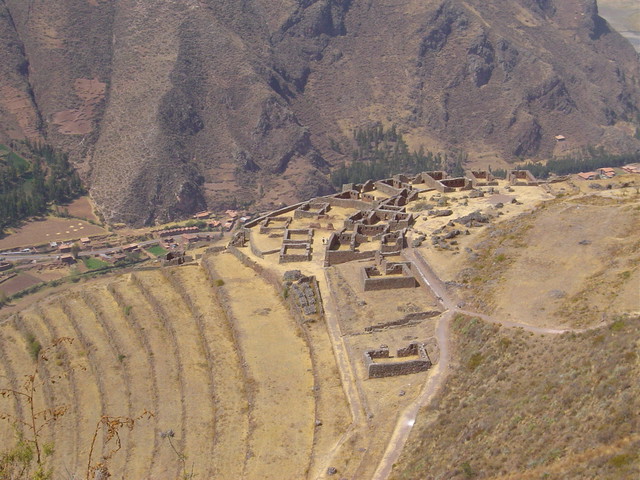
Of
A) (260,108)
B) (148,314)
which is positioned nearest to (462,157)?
(260,108)

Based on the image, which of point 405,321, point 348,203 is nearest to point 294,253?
point 348,203

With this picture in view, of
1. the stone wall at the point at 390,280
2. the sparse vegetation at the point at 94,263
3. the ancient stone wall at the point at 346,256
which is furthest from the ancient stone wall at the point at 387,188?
the sparse vegetation at the point at 94,263

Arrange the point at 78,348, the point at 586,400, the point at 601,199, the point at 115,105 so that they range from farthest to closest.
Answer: the point at 115,105 → the point at 601,199 → the point at 78,348 → the point at 586,400

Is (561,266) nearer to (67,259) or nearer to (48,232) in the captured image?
(67,259)

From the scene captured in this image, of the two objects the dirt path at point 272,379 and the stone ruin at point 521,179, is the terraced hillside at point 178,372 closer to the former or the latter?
the dirt path at point 272,379

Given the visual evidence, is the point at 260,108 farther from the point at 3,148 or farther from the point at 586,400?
the point at 586,400

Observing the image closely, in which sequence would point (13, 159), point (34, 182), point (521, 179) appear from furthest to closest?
point (13, 159)
point (34, 182)
point (521, 179)
